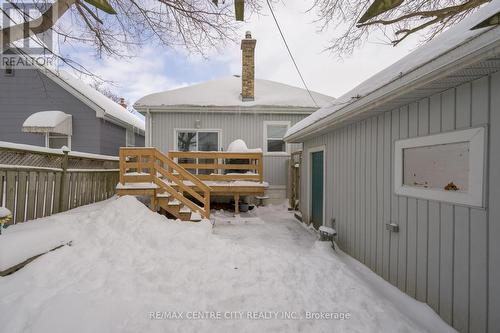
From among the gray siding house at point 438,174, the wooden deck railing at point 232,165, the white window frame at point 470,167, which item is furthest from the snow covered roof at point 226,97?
the white window frame at point 470,167

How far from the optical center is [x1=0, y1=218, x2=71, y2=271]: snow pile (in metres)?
3.04

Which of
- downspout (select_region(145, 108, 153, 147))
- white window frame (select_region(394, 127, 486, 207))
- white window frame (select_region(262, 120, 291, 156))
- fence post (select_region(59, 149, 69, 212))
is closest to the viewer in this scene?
white window frame (select_region(394, 127, 486, 207))

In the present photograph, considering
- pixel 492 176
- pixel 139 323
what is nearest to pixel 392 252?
pixel 492 176

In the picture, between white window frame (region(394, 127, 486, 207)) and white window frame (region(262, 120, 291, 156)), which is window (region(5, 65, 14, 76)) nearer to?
white window frame (region(262, 120, 291, 156))

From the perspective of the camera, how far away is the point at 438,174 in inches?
112

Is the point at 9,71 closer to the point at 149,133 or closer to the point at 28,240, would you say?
the point at 149,133

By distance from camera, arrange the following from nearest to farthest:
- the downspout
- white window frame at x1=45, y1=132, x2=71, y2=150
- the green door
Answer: the green door, the downspout, white window frame at x1=45, y1=132, x2=71, y2=150

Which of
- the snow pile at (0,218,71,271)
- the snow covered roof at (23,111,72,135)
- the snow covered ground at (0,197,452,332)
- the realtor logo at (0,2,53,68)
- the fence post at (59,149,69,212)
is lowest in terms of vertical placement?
the snow covered ground at (0,197,452,332)

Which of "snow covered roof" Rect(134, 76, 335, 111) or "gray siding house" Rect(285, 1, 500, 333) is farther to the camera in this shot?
"snow covered roof" Rect(134, 76, 335, 111)

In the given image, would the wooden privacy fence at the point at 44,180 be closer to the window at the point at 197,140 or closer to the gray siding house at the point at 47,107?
the window at the point at 197,140

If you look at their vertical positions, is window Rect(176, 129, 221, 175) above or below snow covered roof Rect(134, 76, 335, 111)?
below

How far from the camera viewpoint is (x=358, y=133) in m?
4.61

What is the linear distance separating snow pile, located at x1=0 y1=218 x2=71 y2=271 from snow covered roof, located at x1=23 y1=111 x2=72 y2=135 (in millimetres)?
7103

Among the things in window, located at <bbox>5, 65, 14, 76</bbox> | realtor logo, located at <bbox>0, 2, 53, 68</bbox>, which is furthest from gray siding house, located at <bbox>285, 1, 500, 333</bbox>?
window, located at <bbox>5, 65, 14, 76</bbox>
